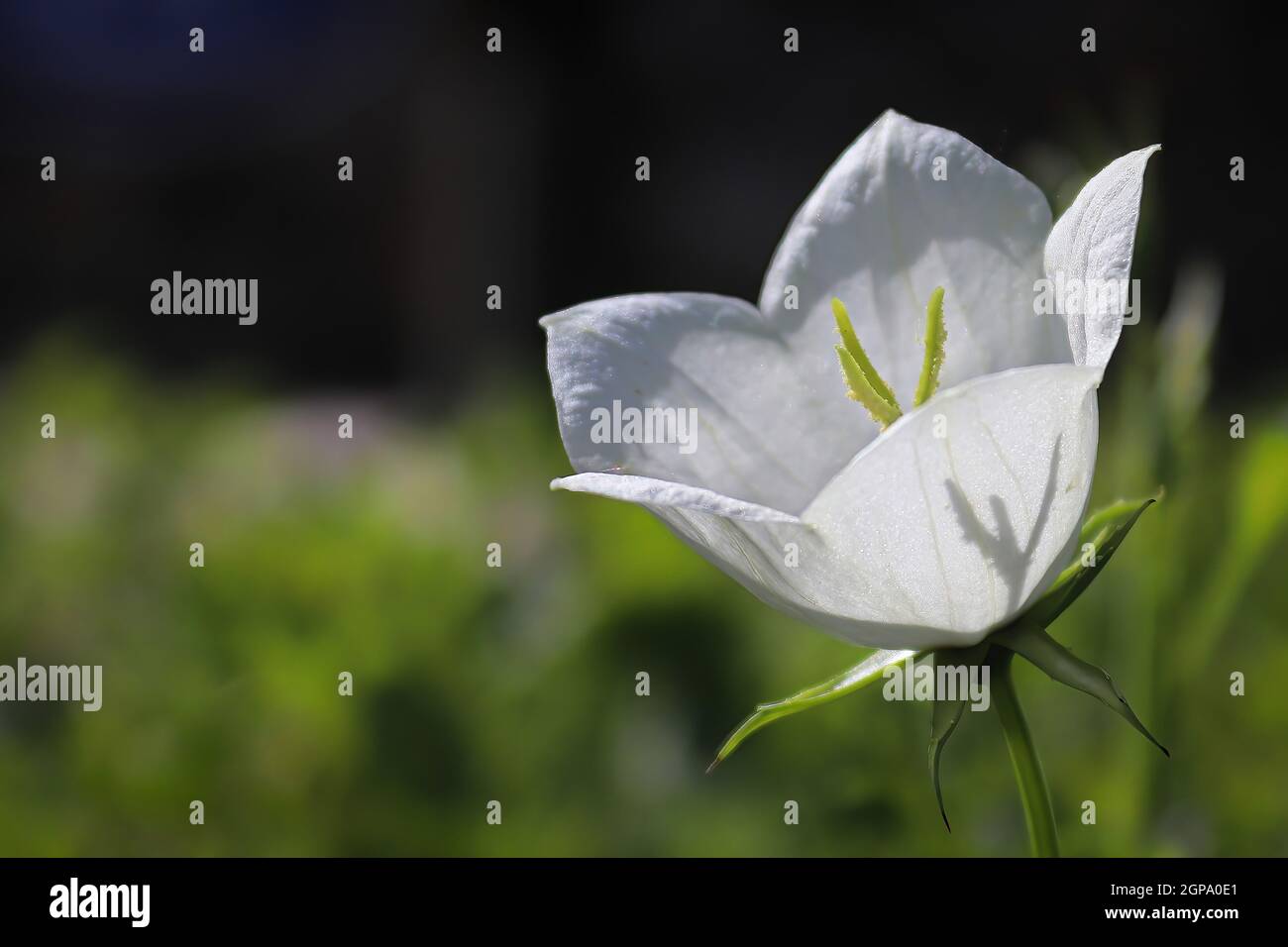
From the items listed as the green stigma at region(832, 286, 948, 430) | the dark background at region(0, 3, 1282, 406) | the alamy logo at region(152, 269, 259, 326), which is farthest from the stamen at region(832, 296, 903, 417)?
the alamy logo at region(152, 269, 259, 326)

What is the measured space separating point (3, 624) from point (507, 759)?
0.85 metres

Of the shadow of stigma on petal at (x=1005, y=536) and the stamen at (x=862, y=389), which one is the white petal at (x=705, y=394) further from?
the shadow of stigma on petal at (x=1005, y=536)

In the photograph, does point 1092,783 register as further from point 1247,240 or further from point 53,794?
point 1247,240

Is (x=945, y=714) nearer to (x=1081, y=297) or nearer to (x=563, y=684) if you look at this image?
(x=1081, y=297)

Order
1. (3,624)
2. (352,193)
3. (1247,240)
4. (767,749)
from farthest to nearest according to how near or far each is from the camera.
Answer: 1. (352,193)
2. (1247,240)
3. (3,624)
4. (767,749)

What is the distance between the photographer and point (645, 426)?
2.29 feet

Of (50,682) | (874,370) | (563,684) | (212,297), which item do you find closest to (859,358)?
(874,370)

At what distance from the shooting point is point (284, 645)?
157 centimetres

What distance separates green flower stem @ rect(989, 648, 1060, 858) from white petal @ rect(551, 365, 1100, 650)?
49mm

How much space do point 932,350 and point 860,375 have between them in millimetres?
44

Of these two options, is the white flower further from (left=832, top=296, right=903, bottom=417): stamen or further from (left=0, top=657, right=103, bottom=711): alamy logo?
(left=0, top=657, right=103, bottom=711): alamy logo

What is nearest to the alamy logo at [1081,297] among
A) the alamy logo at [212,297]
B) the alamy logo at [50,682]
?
the alamy logo at [50,682]

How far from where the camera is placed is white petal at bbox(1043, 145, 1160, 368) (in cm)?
56
